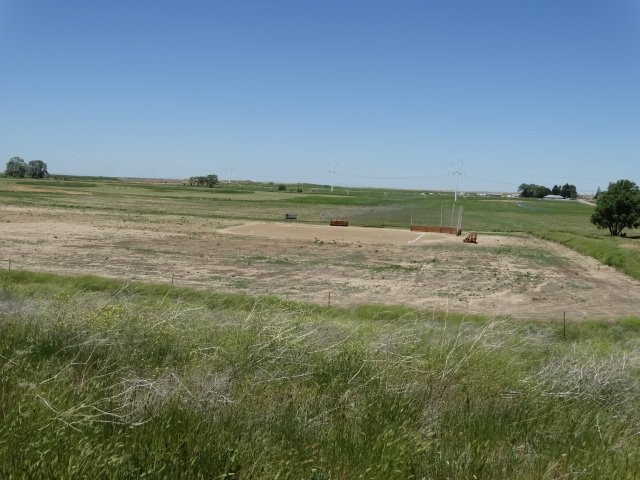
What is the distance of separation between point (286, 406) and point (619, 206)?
64029mm

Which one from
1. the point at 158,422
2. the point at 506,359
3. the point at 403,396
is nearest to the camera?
the point at 158,422

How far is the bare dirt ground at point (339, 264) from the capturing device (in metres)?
26.2

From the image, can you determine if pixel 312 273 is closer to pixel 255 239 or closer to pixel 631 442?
pixel 255 239

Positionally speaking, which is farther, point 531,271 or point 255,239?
point 255,239

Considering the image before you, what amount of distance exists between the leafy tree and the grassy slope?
58.4m

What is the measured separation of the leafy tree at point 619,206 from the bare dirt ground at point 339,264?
467 inches

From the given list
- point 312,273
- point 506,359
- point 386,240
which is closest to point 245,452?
point 506,359

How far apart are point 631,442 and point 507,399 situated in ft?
4.06

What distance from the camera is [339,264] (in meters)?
36.4

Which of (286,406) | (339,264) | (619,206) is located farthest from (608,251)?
(286,406)

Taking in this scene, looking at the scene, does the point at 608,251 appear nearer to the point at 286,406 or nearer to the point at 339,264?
the point at 339,264

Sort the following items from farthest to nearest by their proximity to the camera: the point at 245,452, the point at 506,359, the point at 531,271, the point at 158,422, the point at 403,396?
the point at 531,271 → the point at 506,359 → the point at 403,396 → the point at 158,422 → the point at 245,452

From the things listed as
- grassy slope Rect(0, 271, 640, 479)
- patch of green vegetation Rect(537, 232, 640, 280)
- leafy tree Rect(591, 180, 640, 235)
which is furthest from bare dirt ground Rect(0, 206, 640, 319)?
grassy slope Rect(0, 271, 640, 479)

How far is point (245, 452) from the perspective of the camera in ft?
14.1
